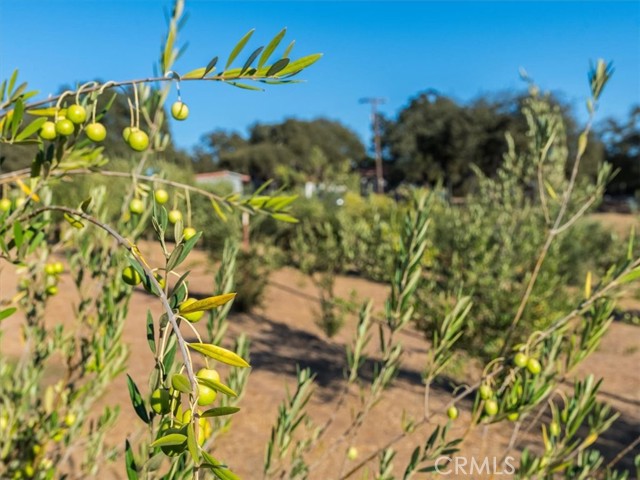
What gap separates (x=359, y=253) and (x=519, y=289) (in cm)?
325

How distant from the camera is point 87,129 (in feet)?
3.16

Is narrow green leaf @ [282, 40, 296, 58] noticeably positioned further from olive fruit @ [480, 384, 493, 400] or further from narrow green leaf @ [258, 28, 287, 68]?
olive fruit @ [480, 384, 493, 400]

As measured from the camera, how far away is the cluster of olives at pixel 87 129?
0.91 m

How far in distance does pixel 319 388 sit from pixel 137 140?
6.12 metres

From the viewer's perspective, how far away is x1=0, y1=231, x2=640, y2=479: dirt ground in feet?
15.8

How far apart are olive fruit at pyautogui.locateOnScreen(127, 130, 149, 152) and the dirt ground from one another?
950 mm

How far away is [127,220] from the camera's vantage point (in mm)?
1734

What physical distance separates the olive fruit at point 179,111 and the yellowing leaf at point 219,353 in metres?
0.51

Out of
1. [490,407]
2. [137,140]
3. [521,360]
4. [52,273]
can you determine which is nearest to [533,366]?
[521,360]

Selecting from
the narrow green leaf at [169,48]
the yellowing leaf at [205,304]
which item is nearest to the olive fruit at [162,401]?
the yellowing leaf at [205,304]

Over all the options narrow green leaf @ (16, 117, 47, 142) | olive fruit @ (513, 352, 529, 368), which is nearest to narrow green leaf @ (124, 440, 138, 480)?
narrow green leaf @ (16, 117, 47, 142)

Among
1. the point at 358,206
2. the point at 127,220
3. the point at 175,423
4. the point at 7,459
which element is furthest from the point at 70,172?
the point at 358,206

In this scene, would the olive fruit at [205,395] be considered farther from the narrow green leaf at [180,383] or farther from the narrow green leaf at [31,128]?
the narrow green leaf at [31,128]

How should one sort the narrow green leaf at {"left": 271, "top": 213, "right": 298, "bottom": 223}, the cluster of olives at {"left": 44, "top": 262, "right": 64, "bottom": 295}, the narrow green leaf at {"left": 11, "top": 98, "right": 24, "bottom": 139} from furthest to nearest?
the cluster of olives at {"left": 44, "top": 262, "right": 64, "bottom": 295}, the narrow green leaf at {"left": 271, "top": 213, "right": 298, "bottom": 223}, the narrow green leaf at {"left": 11, "top": 98, "right": 24, "bottom": 139}
